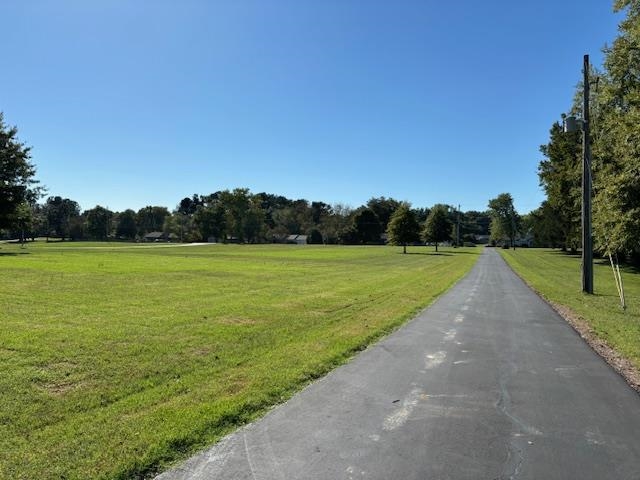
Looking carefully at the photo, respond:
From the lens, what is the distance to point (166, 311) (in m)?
12.4

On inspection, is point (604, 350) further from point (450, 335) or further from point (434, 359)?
point (434, 359)

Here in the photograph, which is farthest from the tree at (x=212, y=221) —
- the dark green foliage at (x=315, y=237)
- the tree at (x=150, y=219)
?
the tree at (x=150, y=219)

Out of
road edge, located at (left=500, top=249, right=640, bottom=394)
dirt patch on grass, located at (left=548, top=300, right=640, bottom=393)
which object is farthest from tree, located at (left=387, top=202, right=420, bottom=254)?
dirt patch on grass, located at (left=548, top=300, right=640, bottom=393)

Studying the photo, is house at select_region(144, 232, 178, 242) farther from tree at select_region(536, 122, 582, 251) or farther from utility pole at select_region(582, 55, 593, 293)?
utility pole at select_region(582, 55, 593, 293)

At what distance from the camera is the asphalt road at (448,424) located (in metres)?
4.16

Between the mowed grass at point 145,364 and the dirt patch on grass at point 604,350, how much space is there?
4.11m

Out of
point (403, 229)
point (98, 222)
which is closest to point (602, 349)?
point (403, 229)

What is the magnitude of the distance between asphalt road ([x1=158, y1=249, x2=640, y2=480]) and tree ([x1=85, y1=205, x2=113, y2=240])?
15729 cm

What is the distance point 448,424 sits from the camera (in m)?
5.21

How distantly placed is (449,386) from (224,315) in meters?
6.93

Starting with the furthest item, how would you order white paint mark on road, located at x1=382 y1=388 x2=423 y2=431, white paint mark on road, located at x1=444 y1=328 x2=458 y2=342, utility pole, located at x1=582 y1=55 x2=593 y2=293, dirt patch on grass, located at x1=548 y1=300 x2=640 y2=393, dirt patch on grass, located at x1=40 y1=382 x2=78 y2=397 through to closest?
utility pole, located at x1=582 y1=55 x2=593 y2=293, white paint mark on road, located at x1=444 y1=328 x2=458 y2=342, dirt patch on grass, located at x1=548 y1=300 x2=640 y2=393, dirt patch on grass, located at x1=40 y1=382 x2=78 y2=397, white paint mark on road, located at x1=382 y1=388 x2=423 y2=431

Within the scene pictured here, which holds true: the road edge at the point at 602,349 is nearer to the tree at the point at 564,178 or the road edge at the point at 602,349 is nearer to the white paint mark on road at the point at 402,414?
the white paint mark on road at the point at 402,414

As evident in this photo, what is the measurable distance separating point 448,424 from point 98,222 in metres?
161

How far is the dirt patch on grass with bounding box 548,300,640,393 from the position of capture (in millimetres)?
7456
